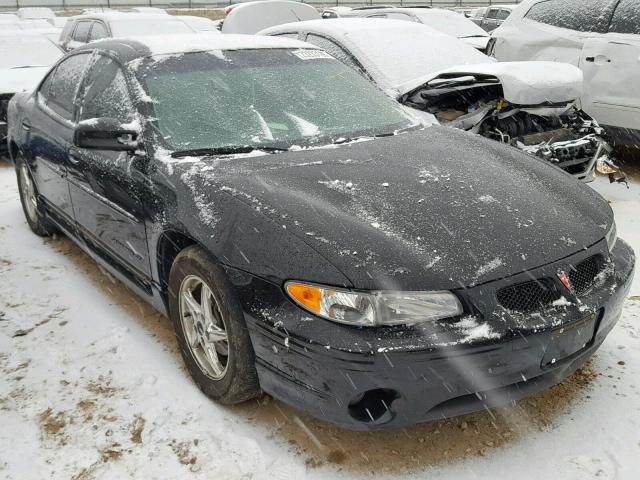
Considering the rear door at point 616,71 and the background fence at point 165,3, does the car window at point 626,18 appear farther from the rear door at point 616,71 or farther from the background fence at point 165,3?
the background fence at point 165,3

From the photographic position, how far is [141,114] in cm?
310

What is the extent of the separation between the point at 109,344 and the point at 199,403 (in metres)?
0.78

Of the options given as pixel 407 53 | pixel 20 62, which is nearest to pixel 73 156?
pixel 407 53

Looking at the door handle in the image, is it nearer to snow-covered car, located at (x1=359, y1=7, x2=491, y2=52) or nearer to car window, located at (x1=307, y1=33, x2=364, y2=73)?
car window, located at (x1=307, y1=33, x2=364, y2=73)

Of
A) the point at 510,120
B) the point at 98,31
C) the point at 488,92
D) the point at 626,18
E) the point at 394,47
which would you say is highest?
the point at 626,18

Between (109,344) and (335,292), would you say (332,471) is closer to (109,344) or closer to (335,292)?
(335,292)

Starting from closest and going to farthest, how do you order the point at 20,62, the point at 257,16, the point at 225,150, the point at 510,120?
the point at 225,150 → the point at 510,120 → the point at 20,62 → the point at 257,16

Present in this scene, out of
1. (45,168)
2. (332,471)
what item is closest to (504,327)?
(332,471)

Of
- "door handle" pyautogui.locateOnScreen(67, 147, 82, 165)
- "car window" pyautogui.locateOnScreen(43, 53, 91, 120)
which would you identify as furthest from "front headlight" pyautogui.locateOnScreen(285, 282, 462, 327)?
"car window" pyautogui.locateOnScreen(43, 53, 91, 120)

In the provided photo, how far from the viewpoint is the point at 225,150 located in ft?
9.83

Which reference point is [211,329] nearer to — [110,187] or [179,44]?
[110,187]

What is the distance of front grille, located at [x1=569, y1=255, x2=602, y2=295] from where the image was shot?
2.47 metres

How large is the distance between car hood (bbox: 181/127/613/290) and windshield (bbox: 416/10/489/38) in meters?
8.99

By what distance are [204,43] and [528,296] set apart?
7.67 ft
